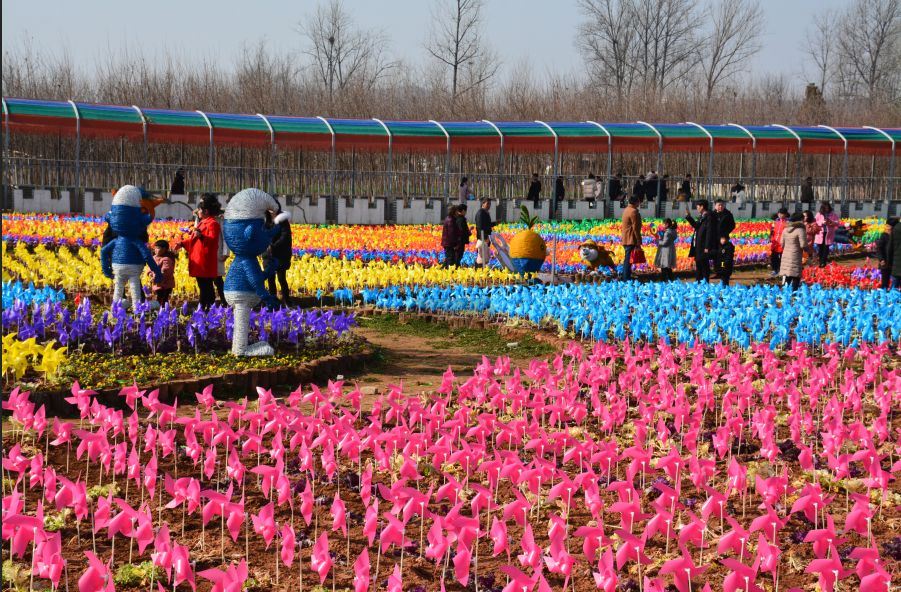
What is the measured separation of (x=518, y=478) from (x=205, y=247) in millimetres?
6792

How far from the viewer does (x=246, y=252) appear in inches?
367

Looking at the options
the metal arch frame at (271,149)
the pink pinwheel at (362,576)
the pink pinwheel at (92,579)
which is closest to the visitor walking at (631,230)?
the pink pinwheel at (362,576)

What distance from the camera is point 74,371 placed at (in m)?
8.31

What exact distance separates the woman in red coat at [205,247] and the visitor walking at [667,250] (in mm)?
8236

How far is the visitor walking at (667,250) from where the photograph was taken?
17172mm

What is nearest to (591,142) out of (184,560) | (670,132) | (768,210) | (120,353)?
(670,132)

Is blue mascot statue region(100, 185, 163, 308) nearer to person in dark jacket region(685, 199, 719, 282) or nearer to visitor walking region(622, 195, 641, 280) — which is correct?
visitor walking region(622, 195, 641, 280)

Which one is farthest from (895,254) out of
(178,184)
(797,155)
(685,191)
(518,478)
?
(797,155)

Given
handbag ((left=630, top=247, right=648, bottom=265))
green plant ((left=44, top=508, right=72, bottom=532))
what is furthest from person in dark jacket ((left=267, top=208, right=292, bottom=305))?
green plant ((left=44, top=508, right=72, bottom=532))

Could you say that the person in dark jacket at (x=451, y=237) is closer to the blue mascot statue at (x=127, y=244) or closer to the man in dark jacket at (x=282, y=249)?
the man in dark jacket at (x=282, y=249)

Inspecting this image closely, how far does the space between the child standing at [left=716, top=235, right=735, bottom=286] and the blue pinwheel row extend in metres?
1.05

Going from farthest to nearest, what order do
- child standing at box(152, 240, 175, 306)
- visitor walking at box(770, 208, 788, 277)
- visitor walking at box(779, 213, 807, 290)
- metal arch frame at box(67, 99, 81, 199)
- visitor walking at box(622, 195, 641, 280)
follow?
metal arch frame at box(67, 99, 81, 199), visitor walking at box(770, 208, 788, 277), visitor walking at box(622, 195, 641, 280), visitor walking at box(779, 213, 807, 290), child standing at box(152, 240, 175, 306)

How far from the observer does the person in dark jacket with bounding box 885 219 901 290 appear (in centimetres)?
1500

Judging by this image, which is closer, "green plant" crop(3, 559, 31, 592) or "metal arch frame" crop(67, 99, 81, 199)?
"green plant" crop(3, 559, 31, 592)
